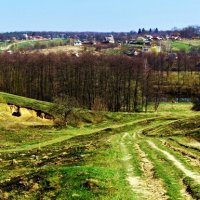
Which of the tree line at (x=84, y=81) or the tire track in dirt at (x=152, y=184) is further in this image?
the tree line at (x=84, y=81)

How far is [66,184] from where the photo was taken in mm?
23047

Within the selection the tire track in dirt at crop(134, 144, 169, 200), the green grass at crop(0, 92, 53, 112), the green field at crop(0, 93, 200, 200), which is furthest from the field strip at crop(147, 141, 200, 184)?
the green grass at crop(0, 92, 53, 112)

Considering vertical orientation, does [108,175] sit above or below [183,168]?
above

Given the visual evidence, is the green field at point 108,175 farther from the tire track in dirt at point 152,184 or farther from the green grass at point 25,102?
the green grass at point 25,102

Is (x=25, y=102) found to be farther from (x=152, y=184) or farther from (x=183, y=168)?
(x=152, y=184)

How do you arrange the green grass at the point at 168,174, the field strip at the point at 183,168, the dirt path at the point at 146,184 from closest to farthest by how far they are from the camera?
the dirt path at the point at 146,184, the green grass at the point at 168,174, the field strip at the point at 183,168

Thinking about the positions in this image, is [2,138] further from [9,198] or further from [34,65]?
[34,65]

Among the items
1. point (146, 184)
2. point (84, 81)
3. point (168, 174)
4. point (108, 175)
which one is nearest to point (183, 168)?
point (168, 174)

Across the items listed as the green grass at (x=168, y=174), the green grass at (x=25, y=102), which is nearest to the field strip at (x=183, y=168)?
the green grass at (x=168, y=174)

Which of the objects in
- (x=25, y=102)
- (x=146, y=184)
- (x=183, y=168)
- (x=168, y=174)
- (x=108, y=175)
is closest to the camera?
(x=146, y=184)

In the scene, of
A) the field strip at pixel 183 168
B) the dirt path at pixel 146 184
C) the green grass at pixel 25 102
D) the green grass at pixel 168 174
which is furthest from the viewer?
the green grass at pixel 25 102

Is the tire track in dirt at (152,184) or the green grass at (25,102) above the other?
the tire track in dirt at (152,184)

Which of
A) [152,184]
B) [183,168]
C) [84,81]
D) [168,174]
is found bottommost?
[84,81]

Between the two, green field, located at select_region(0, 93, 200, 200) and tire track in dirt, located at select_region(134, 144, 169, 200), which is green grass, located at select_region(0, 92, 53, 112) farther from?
tire track in dirt, located at select_region(134, 144, 169, 200)
